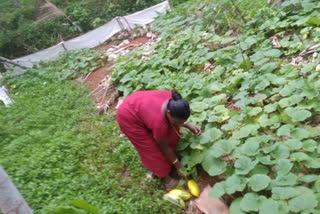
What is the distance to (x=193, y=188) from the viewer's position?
10.5 ft

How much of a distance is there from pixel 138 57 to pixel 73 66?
7.53 ft

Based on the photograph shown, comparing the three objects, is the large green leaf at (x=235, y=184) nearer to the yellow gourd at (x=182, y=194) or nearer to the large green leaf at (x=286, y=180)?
the large green leaf at (x=286, y=180)

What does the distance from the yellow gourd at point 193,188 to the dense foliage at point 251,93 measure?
122 mm

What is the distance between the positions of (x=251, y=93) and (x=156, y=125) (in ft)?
5.35

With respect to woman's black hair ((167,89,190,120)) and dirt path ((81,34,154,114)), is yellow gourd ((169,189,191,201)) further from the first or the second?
dirt path ((81,34,154,114))

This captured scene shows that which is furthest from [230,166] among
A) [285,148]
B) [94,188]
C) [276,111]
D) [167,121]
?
[94,188]

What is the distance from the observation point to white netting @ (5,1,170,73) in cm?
1032

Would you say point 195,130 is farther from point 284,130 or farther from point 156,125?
point 284,130

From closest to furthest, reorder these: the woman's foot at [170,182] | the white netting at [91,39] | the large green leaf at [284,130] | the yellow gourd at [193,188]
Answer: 1. the large green leaf at [284,130]
2. the yellow gourd at [193,188]
3. the woman's foot at [170,182]
4. the white netting at [91,39]

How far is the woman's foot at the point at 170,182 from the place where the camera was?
135 inches

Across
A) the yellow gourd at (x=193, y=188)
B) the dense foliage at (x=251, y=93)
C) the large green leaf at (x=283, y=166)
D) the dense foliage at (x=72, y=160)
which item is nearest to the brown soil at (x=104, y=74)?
the dense foliage at (x=72, y=160)

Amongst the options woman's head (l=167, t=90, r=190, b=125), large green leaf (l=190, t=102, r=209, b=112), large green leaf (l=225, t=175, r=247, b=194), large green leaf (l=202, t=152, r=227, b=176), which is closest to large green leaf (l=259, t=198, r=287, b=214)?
large green leaf (l=225, t=175, r=247, b=194)

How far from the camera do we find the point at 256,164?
2.79m

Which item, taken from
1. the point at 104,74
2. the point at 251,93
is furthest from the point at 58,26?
the point at 251,93
